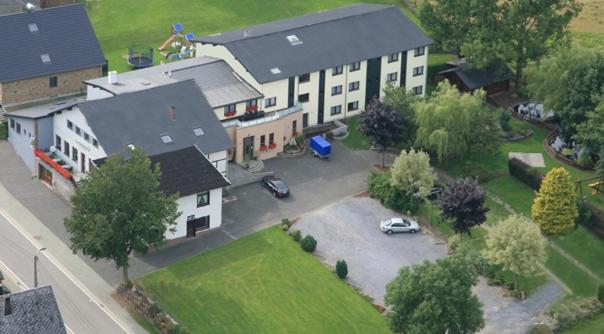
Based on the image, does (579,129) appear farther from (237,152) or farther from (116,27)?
(116,27)

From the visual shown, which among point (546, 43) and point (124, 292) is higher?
point (546, 43)

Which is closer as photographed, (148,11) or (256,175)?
(256,175)

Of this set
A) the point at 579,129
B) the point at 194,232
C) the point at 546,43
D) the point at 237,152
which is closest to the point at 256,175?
the point at 237,152

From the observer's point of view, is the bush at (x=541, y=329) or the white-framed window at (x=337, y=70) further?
the white-framed window at (x=337, y=70)

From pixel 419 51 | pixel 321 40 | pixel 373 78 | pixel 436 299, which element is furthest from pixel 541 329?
pixel 321 40

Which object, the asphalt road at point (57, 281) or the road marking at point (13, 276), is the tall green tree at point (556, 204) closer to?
the asphalt road at point (57, 281)

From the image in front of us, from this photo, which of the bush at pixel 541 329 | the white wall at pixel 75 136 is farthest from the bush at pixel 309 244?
the bush at pixel 541 329

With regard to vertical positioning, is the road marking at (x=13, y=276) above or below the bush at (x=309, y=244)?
below

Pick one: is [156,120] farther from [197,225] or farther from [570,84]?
[570,84]
